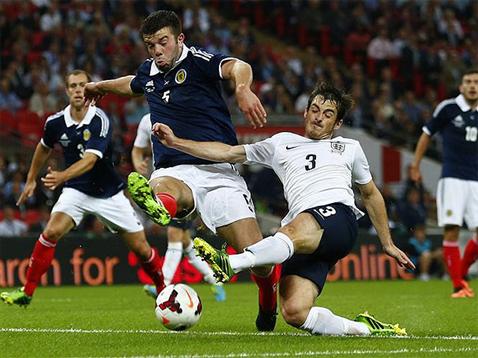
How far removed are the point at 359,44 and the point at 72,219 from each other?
→ 17179mm

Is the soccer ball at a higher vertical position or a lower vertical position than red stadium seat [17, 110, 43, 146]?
lower

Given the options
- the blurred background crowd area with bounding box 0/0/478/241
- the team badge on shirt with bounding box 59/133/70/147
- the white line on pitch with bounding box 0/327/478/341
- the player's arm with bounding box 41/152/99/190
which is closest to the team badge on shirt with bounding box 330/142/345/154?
the white line on pitch with bounding box 0/327/478/341

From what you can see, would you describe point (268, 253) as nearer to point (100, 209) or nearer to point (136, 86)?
point (136, 86)

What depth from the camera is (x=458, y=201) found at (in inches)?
533

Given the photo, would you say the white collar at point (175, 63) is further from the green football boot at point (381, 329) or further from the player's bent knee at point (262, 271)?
the green football boot at point (381, 329)

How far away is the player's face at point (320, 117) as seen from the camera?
27.8 ft

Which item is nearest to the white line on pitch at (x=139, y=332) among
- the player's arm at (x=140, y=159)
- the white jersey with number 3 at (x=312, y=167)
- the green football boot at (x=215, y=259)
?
the white jersey with number 3 at (x=312, y=167)

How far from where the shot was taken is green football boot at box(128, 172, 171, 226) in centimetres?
773

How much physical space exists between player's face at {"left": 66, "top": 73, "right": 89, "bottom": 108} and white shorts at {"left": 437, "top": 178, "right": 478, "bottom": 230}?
4.54 m

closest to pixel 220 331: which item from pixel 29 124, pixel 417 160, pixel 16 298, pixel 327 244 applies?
pixel 327 244

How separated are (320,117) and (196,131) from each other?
1.03 m

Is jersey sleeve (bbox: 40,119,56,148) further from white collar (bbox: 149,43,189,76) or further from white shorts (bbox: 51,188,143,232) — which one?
white collar (bbox: 149,43,189,76)

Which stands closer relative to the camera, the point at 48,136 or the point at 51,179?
the point at 51,179

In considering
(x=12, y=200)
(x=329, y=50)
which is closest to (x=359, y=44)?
(x=329, y=50)
